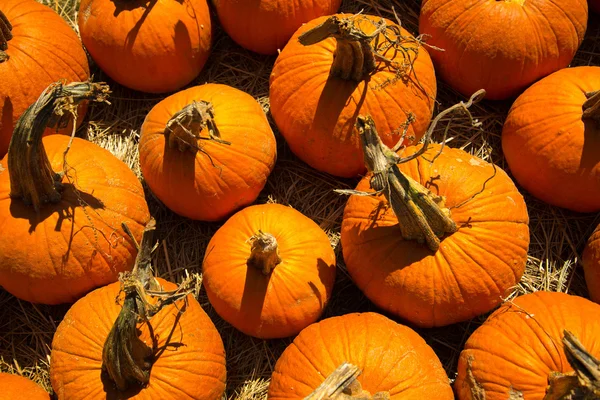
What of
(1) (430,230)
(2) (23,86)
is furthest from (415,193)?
(2) (23,86)

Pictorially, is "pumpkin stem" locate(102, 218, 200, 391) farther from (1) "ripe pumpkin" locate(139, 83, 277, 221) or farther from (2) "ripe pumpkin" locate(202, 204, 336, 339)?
(1) "ripe pumpkin" locate(139, 83, 277, 221)

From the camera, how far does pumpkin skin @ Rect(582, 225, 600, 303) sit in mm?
2997

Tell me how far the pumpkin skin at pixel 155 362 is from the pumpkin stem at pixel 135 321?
55mm

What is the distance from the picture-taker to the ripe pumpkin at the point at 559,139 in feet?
9.89

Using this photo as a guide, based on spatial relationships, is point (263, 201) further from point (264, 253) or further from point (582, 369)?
point (582, 369)

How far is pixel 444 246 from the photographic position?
2.77m

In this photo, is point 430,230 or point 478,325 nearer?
point 430,230

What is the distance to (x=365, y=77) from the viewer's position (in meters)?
3.08

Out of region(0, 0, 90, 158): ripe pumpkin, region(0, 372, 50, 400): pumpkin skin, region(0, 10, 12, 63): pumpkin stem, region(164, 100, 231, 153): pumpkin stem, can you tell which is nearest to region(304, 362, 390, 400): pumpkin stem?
region(164, 100, 231, 153): pumpkin stem

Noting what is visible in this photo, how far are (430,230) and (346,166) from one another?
0.79 metres

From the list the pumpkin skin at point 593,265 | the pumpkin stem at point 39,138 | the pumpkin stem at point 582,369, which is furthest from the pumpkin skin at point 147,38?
the pumpkin stem at point 582,369

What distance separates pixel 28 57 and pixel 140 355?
180cm

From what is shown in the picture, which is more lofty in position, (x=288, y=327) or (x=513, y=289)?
(x=513, y=289)

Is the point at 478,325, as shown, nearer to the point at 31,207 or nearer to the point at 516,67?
the point at 516,67
